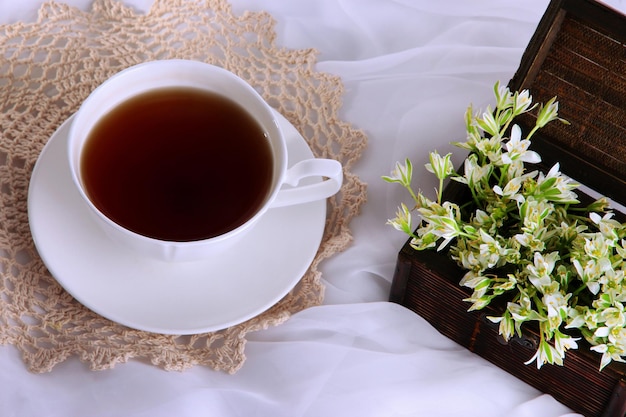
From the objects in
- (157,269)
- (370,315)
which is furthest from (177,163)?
(370,315)

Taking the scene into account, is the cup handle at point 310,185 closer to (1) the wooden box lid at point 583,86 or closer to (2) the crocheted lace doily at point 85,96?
(2) the crocheted lace doily at point 85,96

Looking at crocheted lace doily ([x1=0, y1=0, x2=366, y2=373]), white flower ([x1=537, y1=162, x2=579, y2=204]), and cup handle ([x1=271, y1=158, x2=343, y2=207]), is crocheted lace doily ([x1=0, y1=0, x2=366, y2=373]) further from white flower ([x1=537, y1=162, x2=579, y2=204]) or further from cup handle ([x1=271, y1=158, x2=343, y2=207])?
white flower ([x1=537, y1=162, x2=579, y2=204])

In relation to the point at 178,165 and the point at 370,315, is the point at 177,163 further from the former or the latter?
the point at 370,315

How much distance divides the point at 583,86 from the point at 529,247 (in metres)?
0.24

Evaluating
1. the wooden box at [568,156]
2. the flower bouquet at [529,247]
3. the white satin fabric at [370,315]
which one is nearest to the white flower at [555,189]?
the flower bouquet at [529,247]

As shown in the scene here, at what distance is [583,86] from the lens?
0.96 meters

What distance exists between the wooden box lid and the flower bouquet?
0.24 feet

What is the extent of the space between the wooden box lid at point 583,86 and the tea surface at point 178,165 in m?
0.35

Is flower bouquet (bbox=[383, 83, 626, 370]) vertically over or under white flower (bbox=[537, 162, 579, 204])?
under

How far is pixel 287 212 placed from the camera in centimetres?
97

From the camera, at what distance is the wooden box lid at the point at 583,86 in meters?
0.91

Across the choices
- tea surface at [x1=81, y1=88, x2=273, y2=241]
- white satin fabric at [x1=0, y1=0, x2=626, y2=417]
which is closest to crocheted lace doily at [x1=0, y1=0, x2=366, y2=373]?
white satin fabric at [x1=0, y1=0, x2=626, y2=417]

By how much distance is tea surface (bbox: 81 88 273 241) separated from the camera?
0.91 metres

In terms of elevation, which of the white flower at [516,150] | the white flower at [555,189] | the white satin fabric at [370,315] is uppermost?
the white flower at [516,150]
